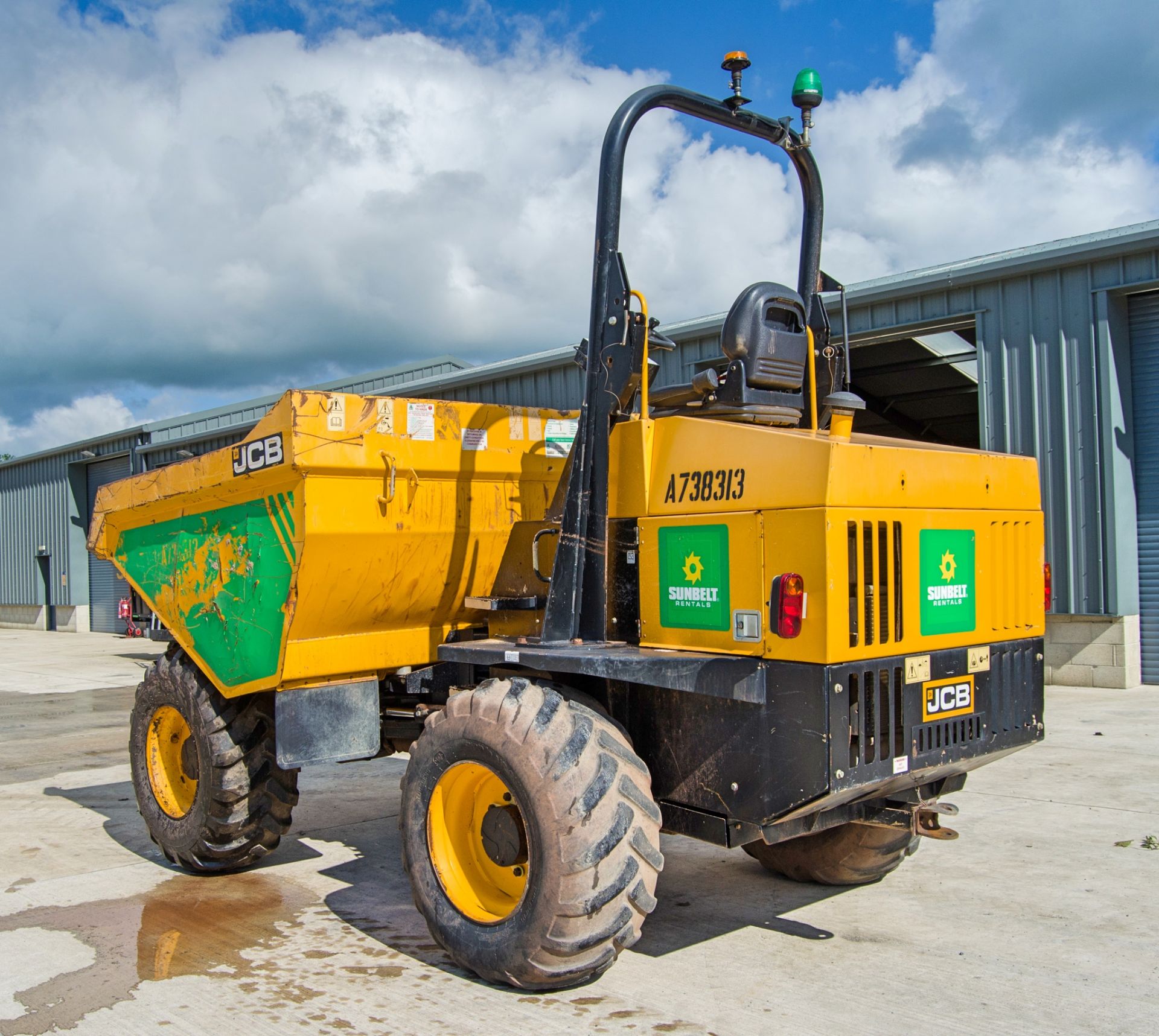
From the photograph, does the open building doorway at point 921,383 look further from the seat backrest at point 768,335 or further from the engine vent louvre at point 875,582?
the engine vent louvre at point 875,582

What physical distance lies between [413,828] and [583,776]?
1006 mm

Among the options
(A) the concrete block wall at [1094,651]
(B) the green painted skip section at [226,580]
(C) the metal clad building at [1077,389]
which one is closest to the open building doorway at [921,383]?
(C) the metal clad building at [1077,389]

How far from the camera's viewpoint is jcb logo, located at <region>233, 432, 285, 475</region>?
5031 millimetres

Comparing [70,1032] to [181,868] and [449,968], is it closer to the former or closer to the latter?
[449,968]

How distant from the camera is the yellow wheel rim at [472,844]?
171 inches

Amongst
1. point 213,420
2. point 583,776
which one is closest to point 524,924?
point 583,776

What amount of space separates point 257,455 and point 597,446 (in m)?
1.73

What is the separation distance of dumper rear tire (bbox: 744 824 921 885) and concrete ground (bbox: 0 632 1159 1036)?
10cm

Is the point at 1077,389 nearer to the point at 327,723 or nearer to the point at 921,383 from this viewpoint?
the point at 921,383

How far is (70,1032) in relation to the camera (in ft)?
12.7

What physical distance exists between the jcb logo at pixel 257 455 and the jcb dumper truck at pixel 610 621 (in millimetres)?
17

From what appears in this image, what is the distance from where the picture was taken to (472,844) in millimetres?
4574

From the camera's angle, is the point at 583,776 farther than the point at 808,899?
No

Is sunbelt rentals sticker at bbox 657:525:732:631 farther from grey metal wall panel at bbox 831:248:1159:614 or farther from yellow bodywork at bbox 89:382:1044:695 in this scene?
grey metal wall panel at bbox 831:248:1159:614
